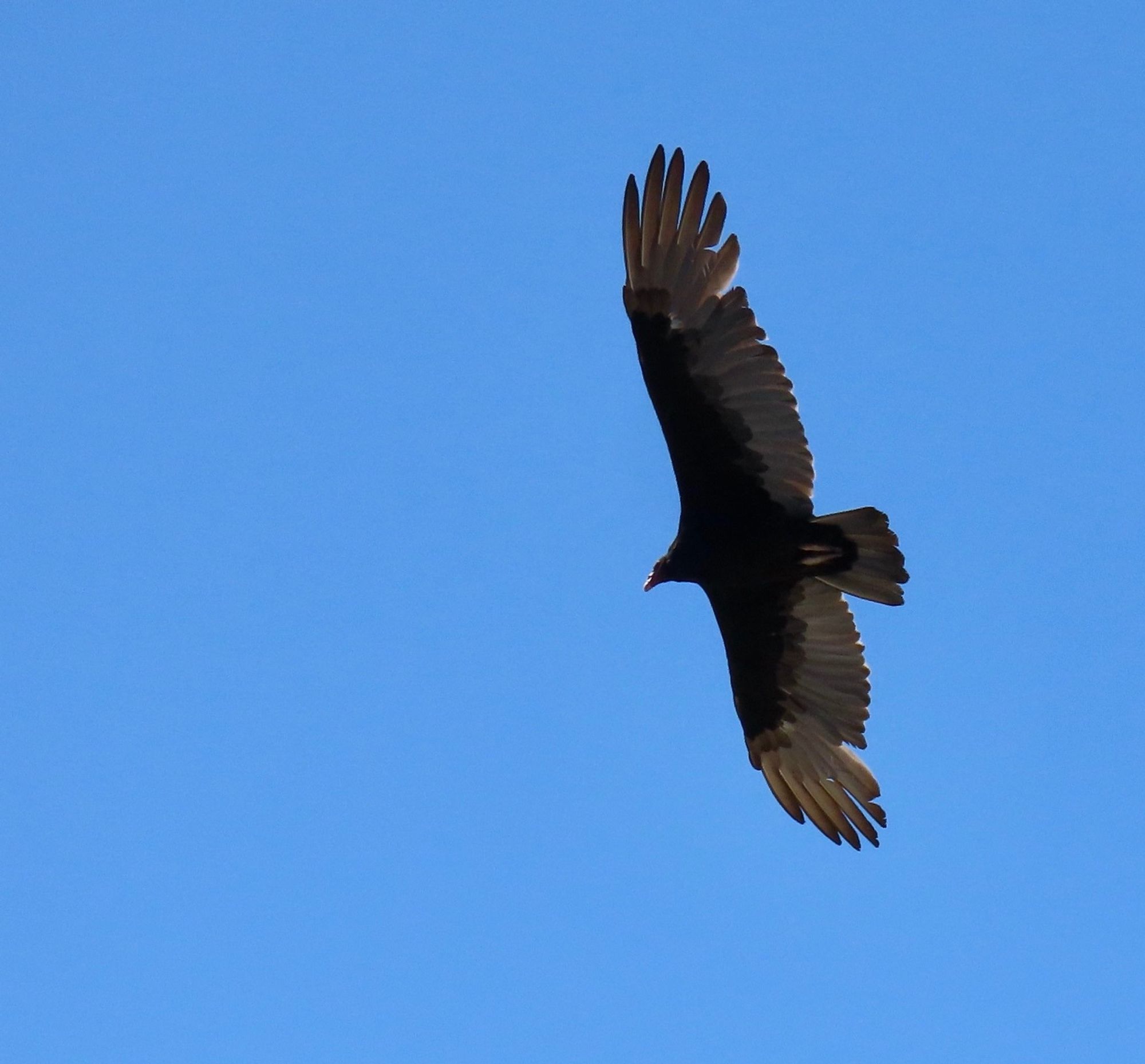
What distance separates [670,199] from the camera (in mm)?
8023

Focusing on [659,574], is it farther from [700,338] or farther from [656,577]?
[700,338]

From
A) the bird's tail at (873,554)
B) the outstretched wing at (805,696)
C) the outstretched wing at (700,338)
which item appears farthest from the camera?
the outstretched wing at (805,696)

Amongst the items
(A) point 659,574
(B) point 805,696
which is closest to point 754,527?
(A) point 659,574

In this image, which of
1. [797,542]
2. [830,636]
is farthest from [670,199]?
[830,636]

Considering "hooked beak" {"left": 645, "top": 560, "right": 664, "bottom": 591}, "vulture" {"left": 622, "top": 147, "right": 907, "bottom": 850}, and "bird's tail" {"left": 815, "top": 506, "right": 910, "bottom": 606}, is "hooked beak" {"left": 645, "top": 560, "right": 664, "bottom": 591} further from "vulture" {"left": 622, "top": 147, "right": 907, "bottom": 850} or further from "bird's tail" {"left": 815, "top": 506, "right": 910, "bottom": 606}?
"bird's tail" {"left": 815, "top": 506, "right": 910, "bottom": 606}

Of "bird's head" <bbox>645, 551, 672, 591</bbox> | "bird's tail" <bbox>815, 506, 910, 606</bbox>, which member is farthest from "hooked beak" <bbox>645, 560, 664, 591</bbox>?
"bird's tail" <bbox>815, 506, 910, 606</bbox>

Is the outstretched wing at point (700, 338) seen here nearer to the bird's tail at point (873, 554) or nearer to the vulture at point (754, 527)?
the vulture at point (754, 527)

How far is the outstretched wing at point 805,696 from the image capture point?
8.98 meters

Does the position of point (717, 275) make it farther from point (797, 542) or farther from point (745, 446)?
point (797, 542)

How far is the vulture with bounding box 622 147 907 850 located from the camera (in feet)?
26.5

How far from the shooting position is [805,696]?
30.2 ft

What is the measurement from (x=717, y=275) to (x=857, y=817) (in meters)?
3.16

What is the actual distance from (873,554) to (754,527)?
0.65 metres

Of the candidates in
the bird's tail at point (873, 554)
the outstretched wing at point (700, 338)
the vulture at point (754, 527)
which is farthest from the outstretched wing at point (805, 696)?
the outstretched wing at point (700, 338)
